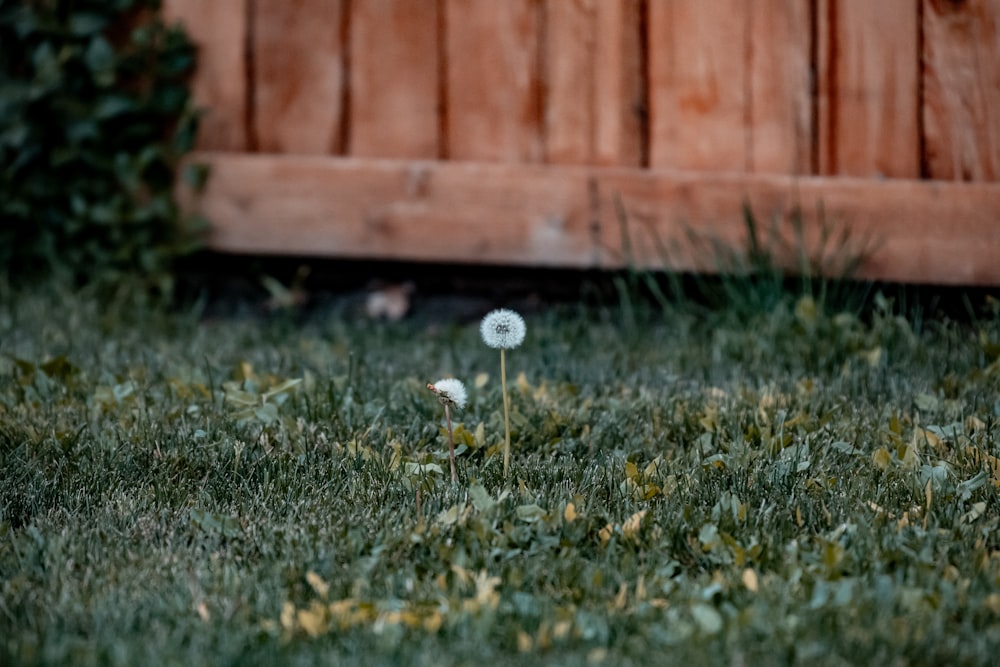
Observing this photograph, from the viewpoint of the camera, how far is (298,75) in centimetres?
362

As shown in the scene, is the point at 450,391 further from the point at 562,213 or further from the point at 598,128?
the point at 598,128

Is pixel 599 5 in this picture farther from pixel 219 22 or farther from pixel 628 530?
pixel 628 530

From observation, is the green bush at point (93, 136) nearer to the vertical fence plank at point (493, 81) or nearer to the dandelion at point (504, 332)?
the vertical fence plank at point (493, 81)

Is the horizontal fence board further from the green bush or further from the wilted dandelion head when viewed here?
the wilted dandelion head

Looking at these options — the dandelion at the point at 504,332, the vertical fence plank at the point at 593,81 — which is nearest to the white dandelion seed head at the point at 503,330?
the dandelion at the point at 504,332

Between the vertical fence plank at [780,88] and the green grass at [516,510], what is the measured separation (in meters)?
0.77

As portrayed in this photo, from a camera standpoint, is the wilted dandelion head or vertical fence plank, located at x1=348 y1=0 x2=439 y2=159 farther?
vertical fence plank, located at x1=348 y1=0 x2=439 y2=159

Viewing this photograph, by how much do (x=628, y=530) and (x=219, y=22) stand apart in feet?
9.10

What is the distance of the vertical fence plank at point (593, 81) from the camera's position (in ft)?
11.4

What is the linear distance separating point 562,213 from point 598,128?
13.2 inches

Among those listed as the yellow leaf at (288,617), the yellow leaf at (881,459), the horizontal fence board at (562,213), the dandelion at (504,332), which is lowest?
the yellow leaf at (288,617)

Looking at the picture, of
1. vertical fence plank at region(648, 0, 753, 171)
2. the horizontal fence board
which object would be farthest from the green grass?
vertical fence plank at region(648, 0, 753, 171)

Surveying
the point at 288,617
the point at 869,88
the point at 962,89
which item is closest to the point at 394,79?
the point at 869,88

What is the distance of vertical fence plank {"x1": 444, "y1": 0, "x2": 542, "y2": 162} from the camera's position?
351 cm
